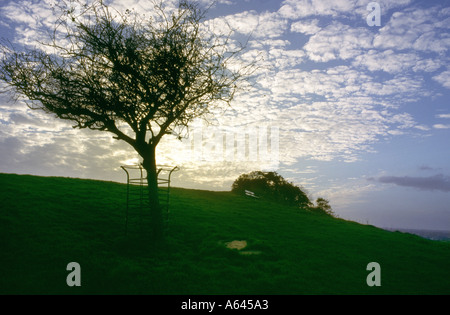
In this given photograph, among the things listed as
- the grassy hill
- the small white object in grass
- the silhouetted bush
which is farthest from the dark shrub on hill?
the small white object in grass

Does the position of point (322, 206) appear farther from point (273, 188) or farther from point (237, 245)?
point (237, 245)

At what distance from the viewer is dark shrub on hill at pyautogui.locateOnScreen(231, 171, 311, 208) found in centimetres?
6731

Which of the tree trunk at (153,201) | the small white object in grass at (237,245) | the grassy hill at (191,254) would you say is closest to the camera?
the grassy hill at (191,254)

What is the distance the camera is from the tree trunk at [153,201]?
1875cm

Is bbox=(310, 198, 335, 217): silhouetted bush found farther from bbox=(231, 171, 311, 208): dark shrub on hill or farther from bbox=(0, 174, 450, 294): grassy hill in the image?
bbox=(0, 174, 450, 294): grassy hill

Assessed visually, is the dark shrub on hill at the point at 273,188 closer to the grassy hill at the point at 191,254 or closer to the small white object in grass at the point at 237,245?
the grassy hill at the point at 191,254

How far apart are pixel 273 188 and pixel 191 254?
52.7m

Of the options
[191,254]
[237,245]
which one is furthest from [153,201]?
[237,245]

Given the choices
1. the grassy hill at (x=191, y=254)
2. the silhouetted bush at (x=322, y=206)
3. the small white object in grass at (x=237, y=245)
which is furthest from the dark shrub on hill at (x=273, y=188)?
the small white object in grass at (x=237, y=245)

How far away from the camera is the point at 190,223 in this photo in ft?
77.7

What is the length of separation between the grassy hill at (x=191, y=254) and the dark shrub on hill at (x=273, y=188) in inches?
1519

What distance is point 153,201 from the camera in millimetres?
18969
